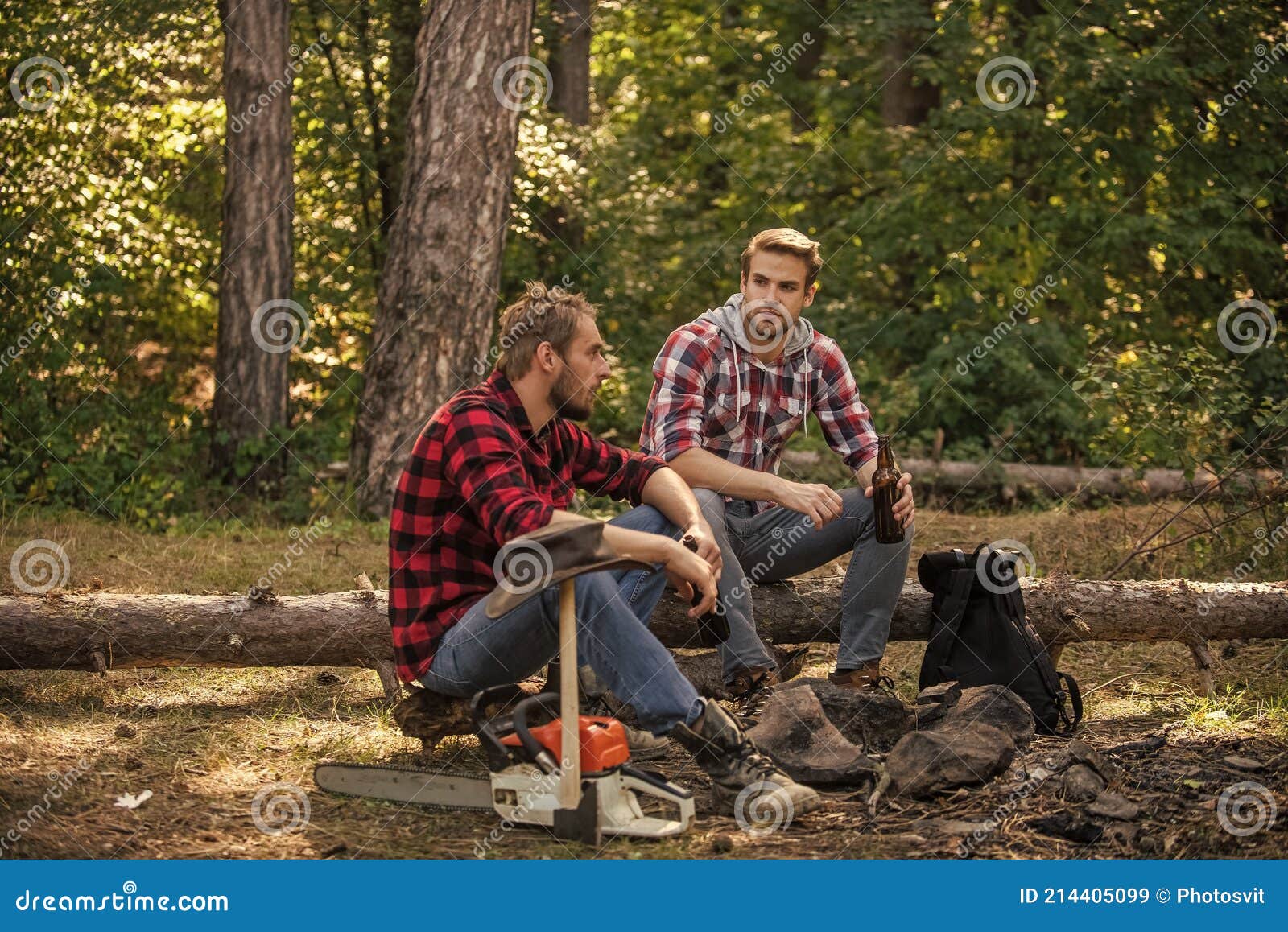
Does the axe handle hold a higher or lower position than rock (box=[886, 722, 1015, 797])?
higher

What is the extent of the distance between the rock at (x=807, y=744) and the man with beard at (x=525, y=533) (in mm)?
231

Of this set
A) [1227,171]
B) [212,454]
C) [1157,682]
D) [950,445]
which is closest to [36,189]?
[212,454]

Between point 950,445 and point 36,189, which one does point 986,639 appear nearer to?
point 950,445

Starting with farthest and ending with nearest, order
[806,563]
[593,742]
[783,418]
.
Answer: [783,418]
[806,563]
[593,742]

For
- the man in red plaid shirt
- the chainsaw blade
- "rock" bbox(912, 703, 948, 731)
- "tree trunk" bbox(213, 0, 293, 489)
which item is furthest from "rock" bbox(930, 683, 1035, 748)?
"tree trunk" bbox(213, 0, 293, 489)

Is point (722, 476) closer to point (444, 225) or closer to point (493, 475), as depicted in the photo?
point (493, 475)

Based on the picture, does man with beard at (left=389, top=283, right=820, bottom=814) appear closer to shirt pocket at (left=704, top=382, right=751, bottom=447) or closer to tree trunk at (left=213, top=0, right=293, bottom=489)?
shirt pocket at (left=704, top=382, right=751, bottom=447)

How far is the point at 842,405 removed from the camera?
5145 mm

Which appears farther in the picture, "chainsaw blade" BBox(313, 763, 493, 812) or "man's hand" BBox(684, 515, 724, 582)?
"man's hand" BBox(684, 515, 724, 582)

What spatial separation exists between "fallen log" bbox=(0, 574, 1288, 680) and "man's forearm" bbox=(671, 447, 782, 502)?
1.53ft

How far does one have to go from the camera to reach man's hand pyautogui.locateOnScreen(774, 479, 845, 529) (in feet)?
15.1

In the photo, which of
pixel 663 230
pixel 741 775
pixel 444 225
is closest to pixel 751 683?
pixel 741 775

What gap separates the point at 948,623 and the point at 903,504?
0.46 metres

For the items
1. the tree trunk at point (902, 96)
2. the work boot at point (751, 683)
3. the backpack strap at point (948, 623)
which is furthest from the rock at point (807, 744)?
the tree trunk at point (902, 96)
